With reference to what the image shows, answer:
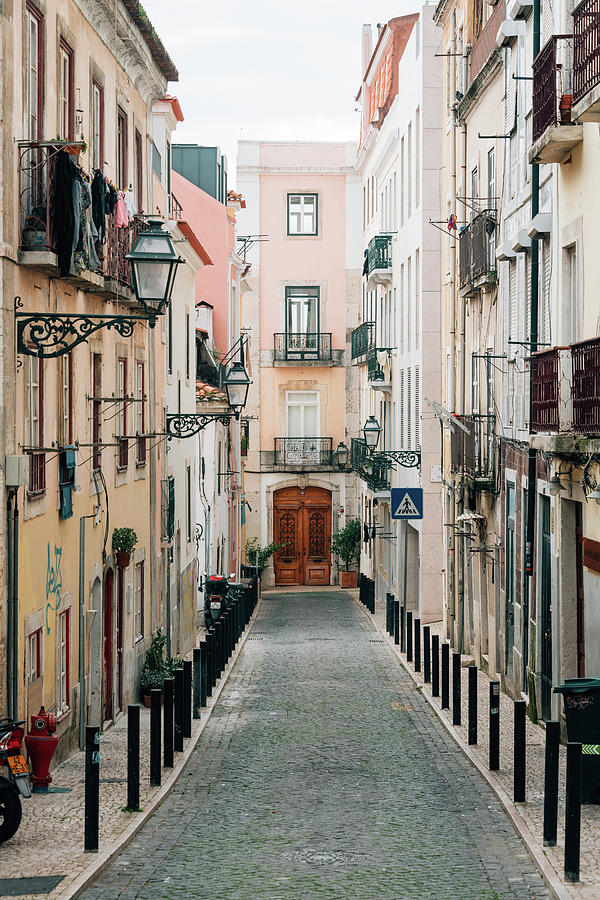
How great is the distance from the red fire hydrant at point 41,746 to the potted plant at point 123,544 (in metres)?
5.36

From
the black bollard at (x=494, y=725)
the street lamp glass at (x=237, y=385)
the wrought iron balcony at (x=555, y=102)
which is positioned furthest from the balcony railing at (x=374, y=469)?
the black bollard at (x=494, y=725)

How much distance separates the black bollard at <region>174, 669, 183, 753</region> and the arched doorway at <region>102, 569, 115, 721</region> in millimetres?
2690

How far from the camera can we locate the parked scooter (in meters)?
9.88

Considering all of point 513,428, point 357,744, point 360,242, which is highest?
point 360,242

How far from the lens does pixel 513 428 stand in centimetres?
1883

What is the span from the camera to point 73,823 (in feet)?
35.5

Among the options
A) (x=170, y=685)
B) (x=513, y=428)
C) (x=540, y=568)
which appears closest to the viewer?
(x=170, y=685)

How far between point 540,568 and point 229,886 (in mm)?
8603

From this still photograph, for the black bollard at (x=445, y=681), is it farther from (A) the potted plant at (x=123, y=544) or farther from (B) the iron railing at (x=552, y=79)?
(B) the iron railing at (x=552, y=79)

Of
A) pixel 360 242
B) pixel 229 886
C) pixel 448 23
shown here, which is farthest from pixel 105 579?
pixel 360 242

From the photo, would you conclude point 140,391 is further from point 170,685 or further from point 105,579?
point 170,685

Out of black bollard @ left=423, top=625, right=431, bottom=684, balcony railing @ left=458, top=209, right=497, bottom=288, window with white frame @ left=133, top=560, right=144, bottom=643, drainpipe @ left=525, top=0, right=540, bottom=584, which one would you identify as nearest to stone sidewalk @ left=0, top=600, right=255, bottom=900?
window with white frame @ left=133, top=560, right=144, bottom=643

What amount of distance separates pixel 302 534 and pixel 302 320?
8014 mm

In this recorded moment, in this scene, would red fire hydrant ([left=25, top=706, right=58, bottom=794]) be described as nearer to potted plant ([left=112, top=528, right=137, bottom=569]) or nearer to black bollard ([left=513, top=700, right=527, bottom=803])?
black bollard ([left=513, top=700, right=527, bottom=803])
